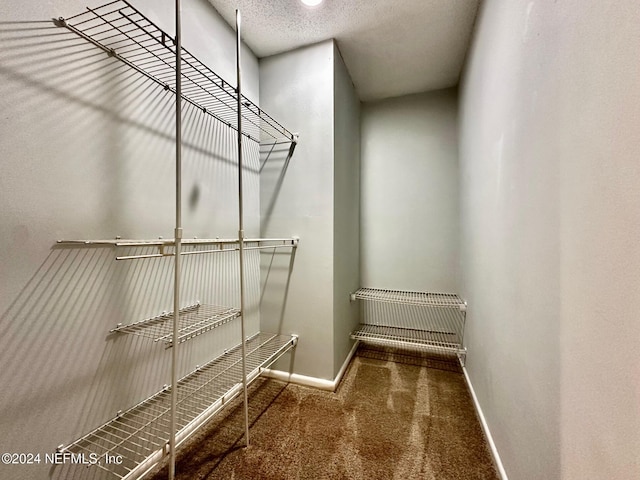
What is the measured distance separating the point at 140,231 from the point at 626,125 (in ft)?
4.66

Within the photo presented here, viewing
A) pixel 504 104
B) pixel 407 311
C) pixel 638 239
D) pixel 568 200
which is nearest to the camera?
pixel 638 239

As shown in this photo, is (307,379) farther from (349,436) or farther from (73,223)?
(73,223)

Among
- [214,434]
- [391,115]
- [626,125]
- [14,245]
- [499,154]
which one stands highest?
[391,115]

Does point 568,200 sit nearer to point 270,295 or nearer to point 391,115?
point 270,295

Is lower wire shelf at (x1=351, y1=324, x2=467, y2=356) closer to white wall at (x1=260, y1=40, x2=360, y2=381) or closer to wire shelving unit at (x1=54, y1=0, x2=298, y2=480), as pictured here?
white wall at (x1=260, y1=40, x2=360, y2=381)

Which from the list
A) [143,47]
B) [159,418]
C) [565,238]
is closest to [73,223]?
[143,47]

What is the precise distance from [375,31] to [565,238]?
1.65m

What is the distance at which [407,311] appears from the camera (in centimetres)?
229

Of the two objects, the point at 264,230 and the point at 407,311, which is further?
the point at 407,311

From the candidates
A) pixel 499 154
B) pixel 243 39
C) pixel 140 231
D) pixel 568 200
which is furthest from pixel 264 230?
pixel 568 200

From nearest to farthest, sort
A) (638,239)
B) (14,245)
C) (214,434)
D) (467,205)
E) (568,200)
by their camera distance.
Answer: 1. (638,239)
2. (568,200)
3. (14,245)
4. (214,434)
5. (467,205)

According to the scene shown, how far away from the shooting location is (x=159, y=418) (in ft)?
3.36

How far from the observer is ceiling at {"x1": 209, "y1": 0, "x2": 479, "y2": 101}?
1.38 meters

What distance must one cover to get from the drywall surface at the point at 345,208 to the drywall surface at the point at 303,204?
0.20ft
